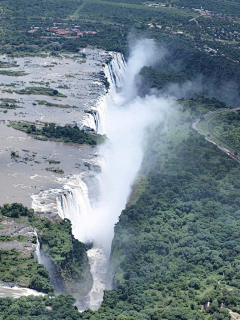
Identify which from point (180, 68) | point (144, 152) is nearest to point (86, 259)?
point (144, 152)

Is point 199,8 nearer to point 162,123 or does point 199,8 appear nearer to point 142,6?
point 142,6

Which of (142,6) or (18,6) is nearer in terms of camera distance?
(18,6)

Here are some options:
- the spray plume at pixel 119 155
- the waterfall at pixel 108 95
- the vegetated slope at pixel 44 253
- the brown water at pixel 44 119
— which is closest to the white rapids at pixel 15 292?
the vegetated slope at pixel 44 253

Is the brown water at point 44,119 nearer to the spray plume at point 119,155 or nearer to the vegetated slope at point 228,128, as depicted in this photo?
the spray plume at point 119,155

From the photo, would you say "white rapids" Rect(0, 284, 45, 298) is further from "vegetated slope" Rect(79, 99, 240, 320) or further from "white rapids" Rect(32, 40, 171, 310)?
"white rapids" Rect(32, 40, 171, 310)

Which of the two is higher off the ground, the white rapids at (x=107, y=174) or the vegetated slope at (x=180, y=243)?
the vegetated slope at (x=180, y=243)
